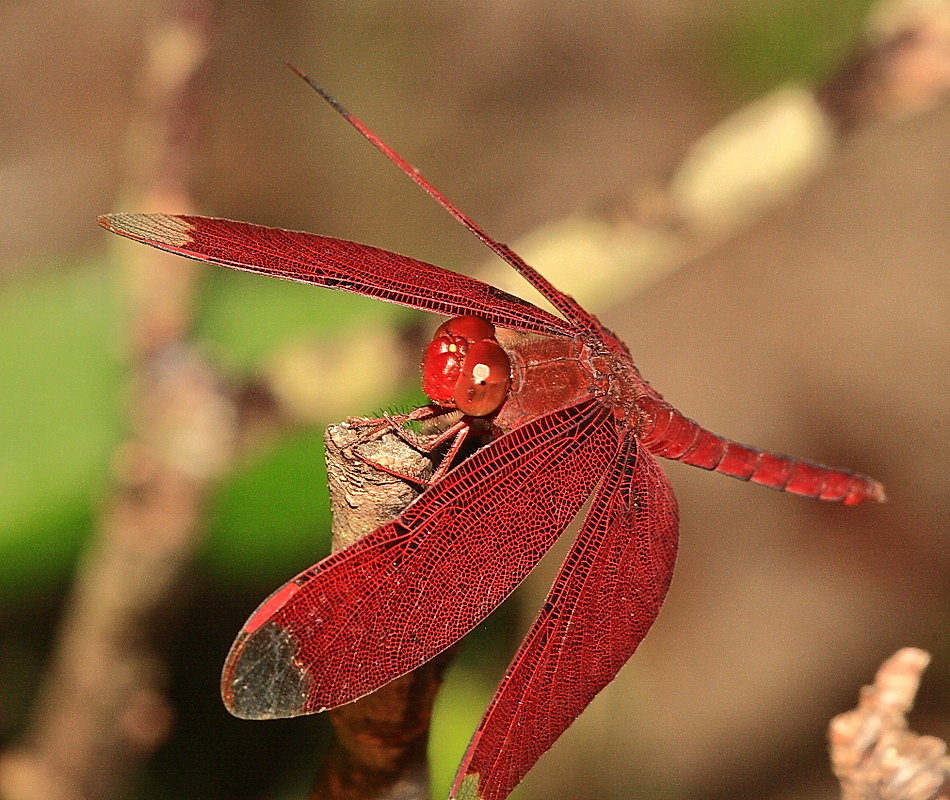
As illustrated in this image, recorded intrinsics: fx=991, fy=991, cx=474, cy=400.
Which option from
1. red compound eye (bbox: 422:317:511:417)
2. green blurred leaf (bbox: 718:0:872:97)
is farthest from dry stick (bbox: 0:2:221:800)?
green blurred leaf (bbox: 718:0:872:97)

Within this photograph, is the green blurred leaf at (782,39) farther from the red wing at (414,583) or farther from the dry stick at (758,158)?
the red wing at (414,583)

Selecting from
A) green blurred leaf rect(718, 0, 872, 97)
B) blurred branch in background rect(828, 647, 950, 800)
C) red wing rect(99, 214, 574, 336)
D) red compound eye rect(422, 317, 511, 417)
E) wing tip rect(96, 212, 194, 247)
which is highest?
green blurred leaf rect(718, 0, 872, 97)

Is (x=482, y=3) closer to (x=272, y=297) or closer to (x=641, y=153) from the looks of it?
(x=641, y=153)

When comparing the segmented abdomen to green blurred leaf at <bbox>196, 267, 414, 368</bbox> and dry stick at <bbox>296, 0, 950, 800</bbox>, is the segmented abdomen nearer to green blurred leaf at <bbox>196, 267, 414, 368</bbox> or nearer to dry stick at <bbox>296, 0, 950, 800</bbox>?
dry stick at <bbox>296, 0, 950, 800</bbox>

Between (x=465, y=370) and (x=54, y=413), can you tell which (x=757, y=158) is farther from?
(x=54, y=413)

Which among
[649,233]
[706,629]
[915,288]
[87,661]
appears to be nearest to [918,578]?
[706,629]
